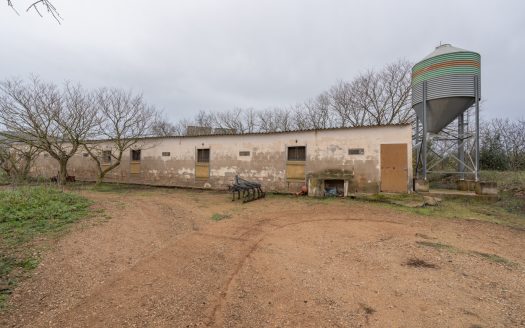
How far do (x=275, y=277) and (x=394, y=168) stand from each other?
8.43 metres

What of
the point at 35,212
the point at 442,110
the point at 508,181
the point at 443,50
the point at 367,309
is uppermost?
the point at 443,50

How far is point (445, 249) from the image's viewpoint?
A: 4441 mm

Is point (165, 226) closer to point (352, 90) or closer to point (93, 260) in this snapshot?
point (93, 260)

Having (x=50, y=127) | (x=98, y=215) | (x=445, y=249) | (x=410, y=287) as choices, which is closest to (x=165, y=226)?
(x=98, y=215)

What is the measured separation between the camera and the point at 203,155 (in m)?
13.8

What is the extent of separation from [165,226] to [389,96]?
1953cm

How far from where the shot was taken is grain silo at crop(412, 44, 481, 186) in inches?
385

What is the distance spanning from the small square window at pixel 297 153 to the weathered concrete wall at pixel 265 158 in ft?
0.70

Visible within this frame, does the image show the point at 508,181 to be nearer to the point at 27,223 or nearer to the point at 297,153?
the point at 297,153

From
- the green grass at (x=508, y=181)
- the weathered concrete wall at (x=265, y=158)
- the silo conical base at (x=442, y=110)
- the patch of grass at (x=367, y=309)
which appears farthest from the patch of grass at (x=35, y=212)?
the green grass at (x=508, y=181)

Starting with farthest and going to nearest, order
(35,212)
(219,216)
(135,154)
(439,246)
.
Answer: (135,154), (219,216), (35,212), (439,246)

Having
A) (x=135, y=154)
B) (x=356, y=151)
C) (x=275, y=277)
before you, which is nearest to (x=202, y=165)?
(x=135, y=154)

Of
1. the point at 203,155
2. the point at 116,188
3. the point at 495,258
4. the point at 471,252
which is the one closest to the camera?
the point at 495,258

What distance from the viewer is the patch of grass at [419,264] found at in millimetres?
3725
